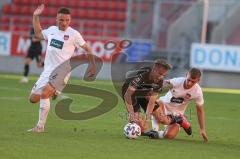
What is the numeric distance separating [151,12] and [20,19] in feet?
20.7

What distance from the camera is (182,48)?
32219 millimetres

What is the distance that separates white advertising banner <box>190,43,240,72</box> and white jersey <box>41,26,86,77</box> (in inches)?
661

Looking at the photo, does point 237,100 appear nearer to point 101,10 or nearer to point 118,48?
point 118,48

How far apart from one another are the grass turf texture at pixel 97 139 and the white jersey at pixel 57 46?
3.75ft

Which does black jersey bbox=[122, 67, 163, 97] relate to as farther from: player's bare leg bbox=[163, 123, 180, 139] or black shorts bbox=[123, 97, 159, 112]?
player's bare leg bbox=[163, 123, 180, 139]

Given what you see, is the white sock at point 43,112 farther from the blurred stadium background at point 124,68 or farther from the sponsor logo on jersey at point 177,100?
the sponsor logo on jersey at point 177,100

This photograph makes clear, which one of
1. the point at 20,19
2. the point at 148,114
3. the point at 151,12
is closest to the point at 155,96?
the point at 148,114

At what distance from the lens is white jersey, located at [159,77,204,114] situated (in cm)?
1348

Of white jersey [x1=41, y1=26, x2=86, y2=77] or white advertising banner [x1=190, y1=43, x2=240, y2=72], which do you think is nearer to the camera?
white jersey [x1=41, y1=26, x2=86, y2=77]

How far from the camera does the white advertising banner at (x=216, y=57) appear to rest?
30344 millimetres

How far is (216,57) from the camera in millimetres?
30625

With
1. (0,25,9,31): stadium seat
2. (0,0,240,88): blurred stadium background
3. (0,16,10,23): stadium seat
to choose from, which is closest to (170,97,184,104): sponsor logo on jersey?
(0,0,240,88): blurred stadium background

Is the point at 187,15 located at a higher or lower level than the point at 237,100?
higher

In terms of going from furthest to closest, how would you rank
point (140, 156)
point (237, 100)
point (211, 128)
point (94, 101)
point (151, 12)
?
point (151, 12) → point (237, 100) → point (94, 101) → point (211, 128) → point (140, 156)
